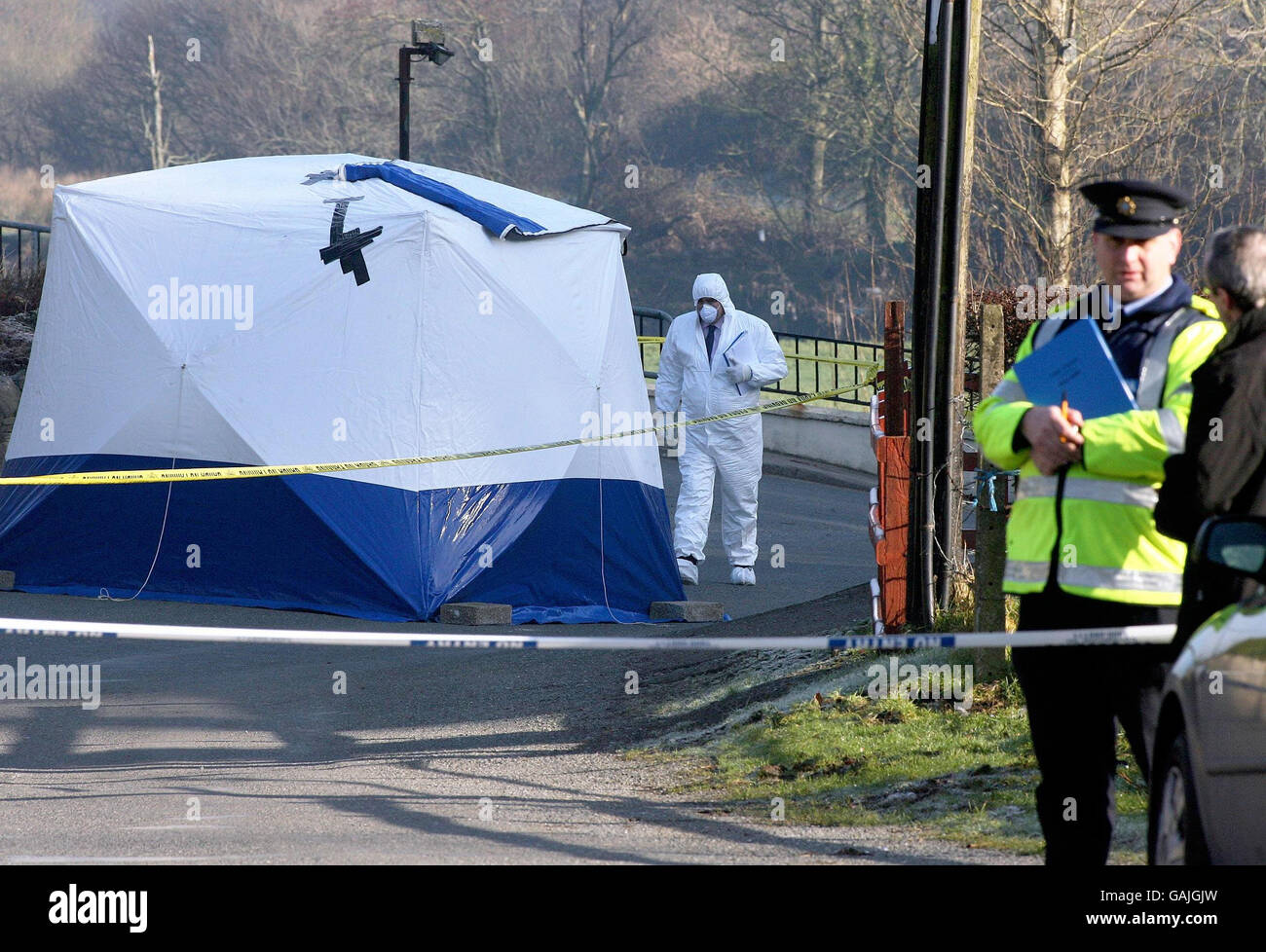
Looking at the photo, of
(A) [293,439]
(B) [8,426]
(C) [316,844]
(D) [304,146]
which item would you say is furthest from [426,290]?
(D) [304,146]

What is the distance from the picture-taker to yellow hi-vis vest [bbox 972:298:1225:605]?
3.58 meters

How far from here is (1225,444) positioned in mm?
3455

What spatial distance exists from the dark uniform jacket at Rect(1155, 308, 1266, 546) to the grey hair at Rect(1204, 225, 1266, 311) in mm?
78

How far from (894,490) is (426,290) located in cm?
373

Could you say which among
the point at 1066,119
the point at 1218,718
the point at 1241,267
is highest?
the point at 1066,119

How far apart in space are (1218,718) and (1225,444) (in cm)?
69

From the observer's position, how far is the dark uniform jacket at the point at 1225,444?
11.3ft

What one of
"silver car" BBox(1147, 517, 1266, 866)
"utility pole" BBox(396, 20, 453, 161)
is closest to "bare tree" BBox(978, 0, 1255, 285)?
"utility pole" BBox(396, 20, 453, 161)
